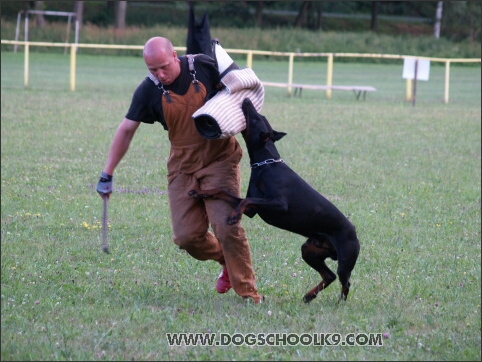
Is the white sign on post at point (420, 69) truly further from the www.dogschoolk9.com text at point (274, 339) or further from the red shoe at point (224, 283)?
the www.dogschoolk9.com text at point (274, 339)

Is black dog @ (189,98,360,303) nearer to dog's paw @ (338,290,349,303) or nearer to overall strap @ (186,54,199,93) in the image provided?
dog's paw @ (338,290,349,303)

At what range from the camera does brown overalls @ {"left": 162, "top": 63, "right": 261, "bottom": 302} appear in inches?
213

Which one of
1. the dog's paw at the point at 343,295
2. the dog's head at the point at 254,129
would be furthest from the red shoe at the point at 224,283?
the dog's head at the point at 254,129

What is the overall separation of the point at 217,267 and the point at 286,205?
1453 mm

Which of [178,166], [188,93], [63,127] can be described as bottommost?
[63,127]

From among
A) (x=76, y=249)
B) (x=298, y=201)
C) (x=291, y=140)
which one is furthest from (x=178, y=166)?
(x=291, y=140)

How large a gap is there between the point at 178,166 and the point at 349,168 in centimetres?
609

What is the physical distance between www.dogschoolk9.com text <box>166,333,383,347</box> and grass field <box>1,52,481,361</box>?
0.05m

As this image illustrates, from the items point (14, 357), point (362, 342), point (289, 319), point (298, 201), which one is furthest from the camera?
point (298, 201)

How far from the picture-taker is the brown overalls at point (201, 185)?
5402 mm

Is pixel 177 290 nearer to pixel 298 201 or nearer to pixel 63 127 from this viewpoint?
pixel 298 201

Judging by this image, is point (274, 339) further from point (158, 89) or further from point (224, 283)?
point (158, 89)

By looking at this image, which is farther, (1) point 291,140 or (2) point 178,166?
(1) point 291,140

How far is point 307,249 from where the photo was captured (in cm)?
558
